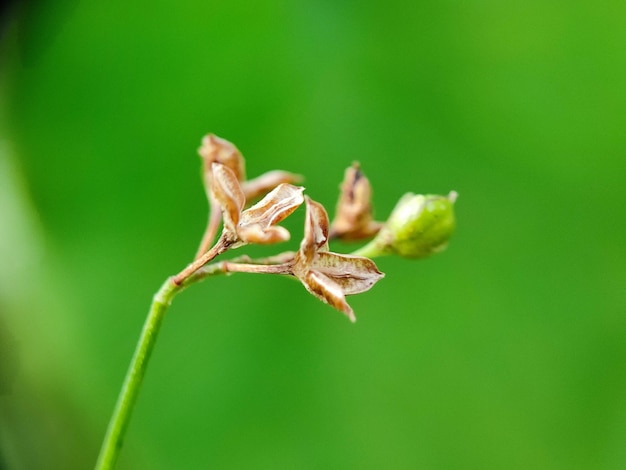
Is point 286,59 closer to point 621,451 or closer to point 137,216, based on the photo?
point 137,216

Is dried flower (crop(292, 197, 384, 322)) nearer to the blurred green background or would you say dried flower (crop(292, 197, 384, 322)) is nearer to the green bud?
the green bud

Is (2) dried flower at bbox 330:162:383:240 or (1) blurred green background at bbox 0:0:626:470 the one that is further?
(1) blurred green background at bbox 0:0:626:470

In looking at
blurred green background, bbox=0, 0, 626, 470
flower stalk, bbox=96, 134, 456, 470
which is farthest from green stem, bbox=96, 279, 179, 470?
blurred green background, bbox=0, 0, 626, 470

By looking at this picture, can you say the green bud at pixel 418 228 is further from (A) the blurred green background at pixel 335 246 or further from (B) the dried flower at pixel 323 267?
(A) the blurred green background at pixel 335 246

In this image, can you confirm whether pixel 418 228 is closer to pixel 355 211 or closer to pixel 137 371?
pixel 355 211

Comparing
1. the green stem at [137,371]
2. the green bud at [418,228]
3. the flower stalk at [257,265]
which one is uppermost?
the green bud at [418,228]

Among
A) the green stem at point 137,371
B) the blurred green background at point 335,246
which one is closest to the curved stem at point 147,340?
the green stem at point 137,371
